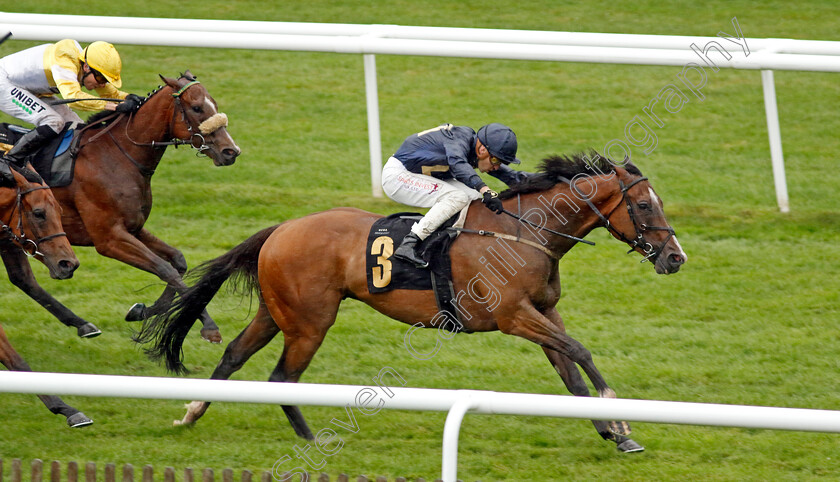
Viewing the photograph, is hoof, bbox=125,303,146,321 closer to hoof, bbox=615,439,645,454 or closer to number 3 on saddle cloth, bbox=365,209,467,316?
number 3 on saddle cloth, bbox=365,209,467,316

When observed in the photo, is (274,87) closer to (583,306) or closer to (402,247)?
(583,306)

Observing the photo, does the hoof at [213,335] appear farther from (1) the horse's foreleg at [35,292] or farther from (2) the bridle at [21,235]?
(2) the bridle at [21,235]

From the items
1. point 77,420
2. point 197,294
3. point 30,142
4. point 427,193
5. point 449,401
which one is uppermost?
point 427,193

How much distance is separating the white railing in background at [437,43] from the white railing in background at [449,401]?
4.94 metres

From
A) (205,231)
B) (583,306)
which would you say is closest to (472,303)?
(583,306)

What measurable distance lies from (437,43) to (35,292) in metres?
3.40

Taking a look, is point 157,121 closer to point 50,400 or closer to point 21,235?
point 21,235

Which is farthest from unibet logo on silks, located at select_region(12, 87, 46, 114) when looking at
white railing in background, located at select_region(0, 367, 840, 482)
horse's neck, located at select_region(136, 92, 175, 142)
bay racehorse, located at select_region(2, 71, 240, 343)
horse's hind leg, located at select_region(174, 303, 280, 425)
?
white railing in background, located at select_region(0, 367, 840, 482)

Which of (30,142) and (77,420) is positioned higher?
(30,142)

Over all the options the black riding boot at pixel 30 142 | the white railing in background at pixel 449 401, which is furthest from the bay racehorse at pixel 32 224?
the white railing in background at pixel 449 401

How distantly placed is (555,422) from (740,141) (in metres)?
5.36

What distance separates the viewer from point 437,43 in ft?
26.1

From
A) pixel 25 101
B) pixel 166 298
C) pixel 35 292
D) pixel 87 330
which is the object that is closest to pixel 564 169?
pixel 166 298

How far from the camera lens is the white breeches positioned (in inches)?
209
